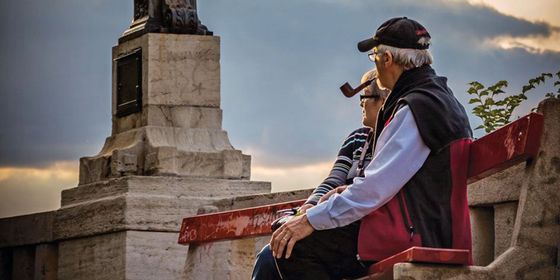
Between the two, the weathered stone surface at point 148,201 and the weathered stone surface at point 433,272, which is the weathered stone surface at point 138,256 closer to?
the weathered stone surface at point 148,201

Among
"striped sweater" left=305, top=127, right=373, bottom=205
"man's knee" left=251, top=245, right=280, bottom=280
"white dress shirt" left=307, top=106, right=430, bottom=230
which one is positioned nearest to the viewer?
"white dress shirt" left=307, top=106, right=430, bottom=230

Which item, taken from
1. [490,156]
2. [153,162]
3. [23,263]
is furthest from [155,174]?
[490,156]

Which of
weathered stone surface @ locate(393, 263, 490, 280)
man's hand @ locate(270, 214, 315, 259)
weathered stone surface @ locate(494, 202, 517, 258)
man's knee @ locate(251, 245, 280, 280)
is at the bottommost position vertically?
weathered stone surface @ locate(393, 263, 490, 280)

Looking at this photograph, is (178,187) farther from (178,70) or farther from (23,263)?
(23,263)

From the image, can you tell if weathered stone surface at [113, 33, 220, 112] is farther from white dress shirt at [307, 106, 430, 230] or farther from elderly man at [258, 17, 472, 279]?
white dress shirt at [307, 106, 430, 230]

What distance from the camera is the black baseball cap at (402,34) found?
548 cm

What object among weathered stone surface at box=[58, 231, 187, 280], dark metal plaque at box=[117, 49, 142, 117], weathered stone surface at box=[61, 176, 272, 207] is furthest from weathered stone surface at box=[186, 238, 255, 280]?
dark metal plaque at box=[117, 49, 142, 117]

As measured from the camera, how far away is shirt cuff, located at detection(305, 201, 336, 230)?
5.38 m

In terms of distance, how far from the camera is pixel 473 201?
6312 millimetres

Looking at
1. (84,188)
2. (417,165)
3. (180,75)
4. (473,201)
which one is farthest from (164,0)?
(417,165)

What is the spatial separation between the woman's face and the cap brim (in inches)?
18.4

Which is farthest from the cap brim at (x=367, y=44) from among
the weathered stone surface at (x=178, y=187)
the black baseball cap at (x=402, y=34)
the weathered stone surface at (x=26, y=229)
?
the weathered stone surface at (x=26, y=229)

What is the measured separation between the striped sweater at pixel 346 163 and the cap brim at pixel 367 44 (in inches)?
25.1

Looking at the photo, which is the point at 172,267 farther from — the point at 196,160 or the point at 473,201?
the point at 473,201
